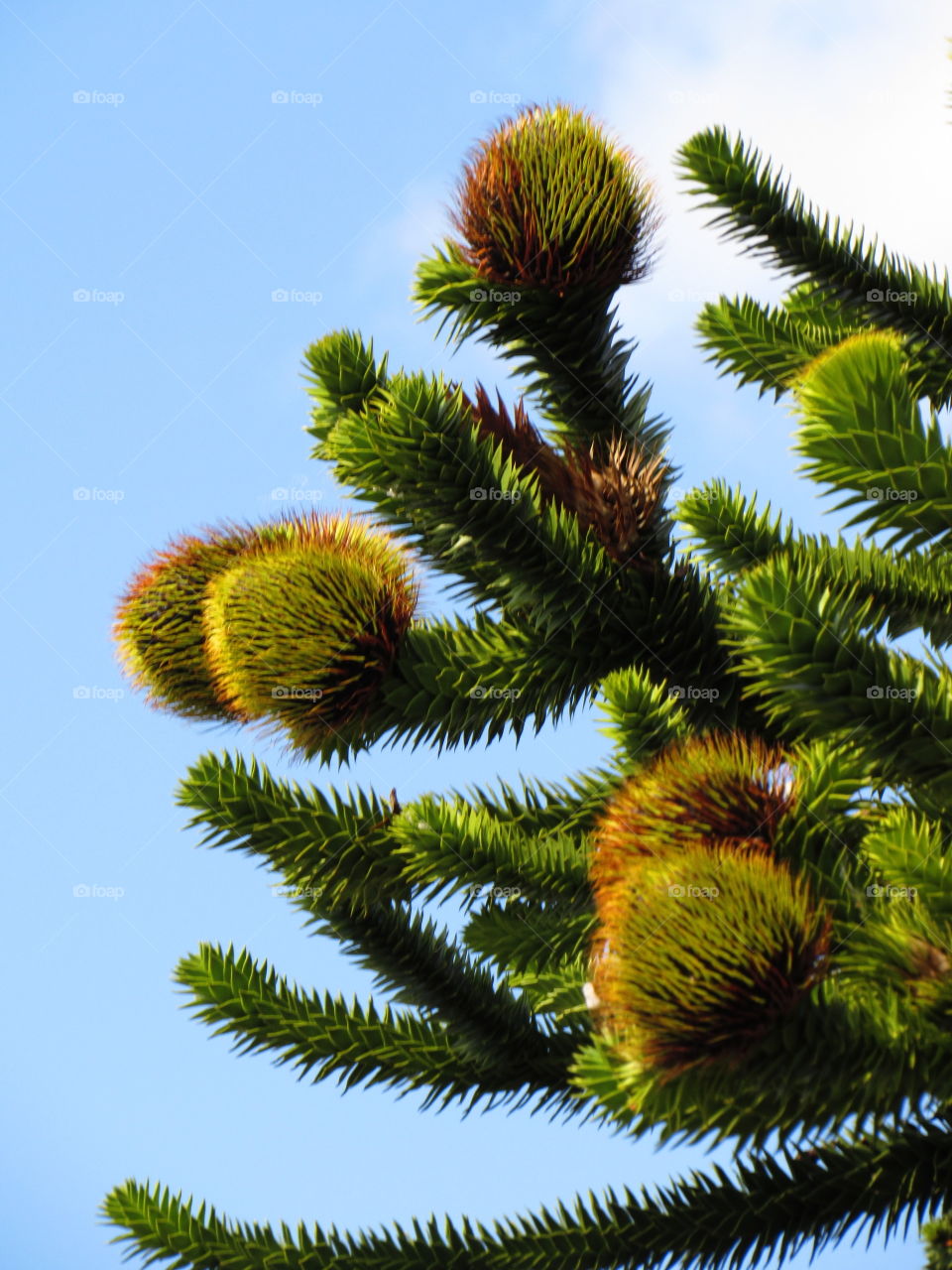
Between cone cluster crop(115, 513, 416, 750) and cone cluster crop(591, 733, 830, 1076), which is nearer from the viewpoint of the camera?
cone cluster crop(591, 733, 830, 1076)

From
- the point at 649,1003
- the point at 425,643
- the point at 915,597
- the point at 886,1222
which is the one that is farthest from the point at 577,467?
the point at 886,1222

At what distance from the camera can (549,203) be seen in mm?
2918

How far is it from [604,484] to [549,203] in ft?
2.18

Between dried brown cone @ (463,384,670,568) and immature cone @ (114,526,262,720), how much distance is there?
67cm

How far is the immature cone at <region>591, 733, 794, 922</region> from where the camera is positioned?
7.32ft

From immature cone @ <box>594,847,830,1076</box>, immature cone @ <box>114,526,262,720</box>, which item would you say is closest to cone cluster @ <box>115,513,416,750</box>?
immature cone @ <box>114,526,262,720</box>

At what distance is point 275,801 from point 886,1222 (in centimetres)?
164

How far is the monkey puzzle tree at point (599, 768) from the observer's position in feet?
6.96

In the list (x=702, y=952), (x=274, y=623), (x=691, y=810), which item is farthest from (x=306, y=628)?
(x=702, y=952)

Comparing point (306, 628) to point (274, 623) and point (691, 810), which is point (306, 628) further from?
point (691, 810)

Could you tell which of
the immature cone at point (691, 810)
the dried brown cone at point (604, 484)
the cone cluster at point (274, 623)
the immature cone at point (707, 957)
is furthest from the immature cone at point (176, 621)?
the immature cone at point (707, 957)

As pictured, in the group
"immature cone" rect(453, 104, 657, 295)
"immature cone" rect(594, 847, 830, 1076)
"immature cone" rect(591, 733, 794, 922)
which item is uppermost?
"immature cone" rect(453, 104, 657, 295)

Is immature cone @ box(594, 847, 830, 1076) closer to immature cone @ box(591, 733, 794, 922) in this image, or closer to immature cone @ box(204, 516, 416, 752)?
immature cone @ box(591, 733, 794, 922)

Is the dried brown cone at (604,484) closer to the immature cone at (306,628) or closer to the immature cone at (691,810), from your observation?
the immature cone at (306,628)
